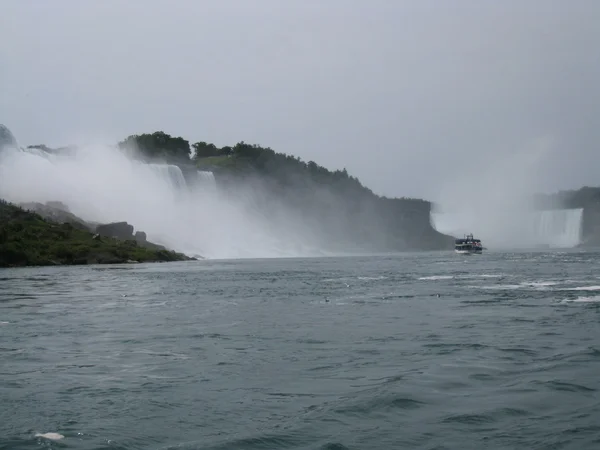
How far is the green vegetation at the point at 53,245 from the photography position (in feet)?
164

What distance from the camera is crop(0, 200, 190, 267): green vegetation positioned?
49875mm

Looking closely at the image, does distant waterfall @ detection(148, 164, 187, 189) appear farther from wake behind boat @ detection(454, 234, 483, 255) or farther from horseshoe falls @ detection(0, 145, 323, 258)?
wake behind boat @ detection(454, 234, 483, 255)

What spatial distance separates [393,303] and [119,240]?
44917mm

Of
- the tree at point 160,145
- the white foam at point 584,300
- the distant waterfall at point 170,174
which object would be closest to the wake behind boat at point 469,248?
the distant waterfall at point 170,174

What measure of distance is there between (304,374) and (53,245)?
46.1m

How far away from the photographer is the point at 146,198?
273 ft

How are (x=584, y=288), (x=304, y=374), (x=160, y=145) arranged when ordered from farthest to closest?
(x=160, y=145), (x=584, y=288), (x=304, y=374)

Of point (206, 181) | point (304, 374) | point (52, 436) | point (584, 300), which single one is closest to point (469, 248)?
point (206, 181)

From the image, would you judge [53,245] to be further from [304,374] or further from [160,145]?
[160,145]

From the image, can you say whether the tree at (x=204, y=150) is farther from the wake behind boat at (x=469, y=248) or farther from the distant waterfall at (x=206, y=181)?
the wake behind boat at (x=469, y=248)

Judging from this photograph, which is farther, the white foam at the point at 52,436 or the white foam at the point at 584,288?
the white foam at the point at 584,288

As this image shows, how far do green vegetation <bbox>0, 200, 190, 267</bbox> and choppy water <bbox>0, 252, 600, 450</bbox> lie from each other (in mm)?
29060

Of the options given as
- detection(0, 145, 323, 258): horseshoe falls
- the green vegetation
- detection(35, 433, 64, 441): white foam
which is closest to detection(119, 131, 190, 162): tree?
detection(0, 145, 323, 258): horseshoe falls

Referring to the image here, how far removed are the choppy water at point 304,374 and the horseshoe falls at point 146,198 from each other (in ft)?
175
